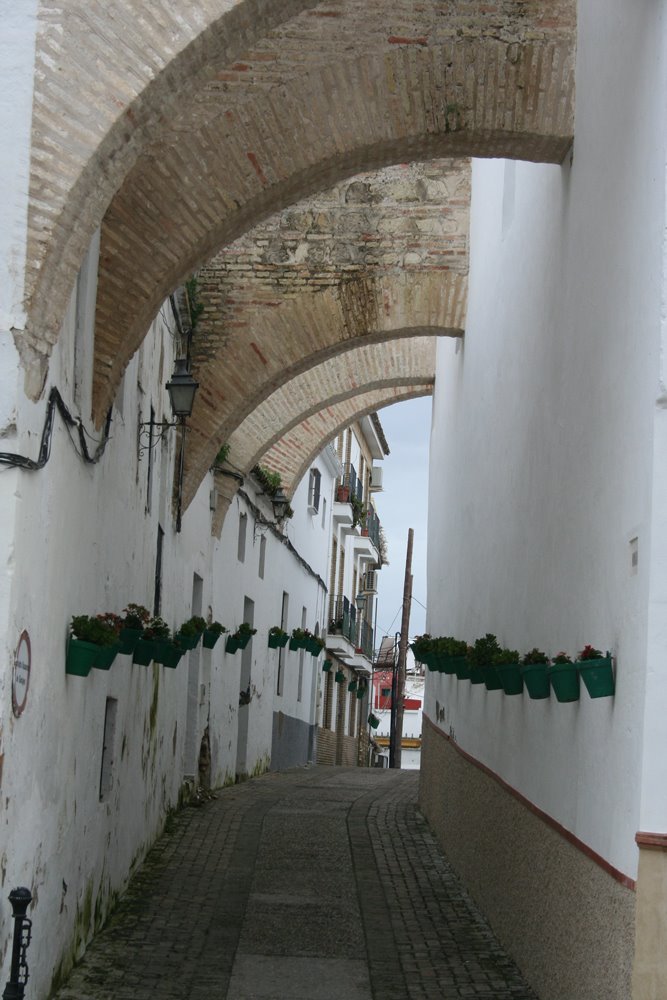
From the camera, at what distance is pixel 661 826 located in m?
5.27

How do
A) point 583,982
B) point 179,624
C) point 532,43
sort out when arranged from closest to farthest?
point 583,982, point 532,43, point 179,624

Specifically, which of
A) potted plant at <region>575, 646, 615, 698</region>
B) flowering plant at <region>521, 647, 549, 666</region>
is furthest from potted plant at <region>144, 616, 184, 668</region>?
potted plant at <region>575, 646, 615, 698</region>

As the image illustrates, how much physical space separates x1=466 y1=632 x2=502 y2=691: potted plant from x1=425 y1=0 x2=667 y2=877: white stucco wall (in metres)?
0.19

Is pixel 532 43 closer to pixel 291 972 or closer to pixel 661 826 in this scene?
pixel 661 826

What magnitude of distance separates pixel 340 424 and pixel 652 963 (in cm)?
1347

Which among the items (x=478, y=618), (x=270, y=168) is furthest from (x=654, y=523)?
(x=478, y=618)

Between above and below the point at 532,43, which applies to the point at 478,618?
below

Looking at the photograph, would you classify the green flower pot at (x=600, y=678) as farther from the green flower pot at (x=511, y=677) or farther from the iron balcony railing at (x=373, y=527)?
the iron balcony railing at (x=373, y=527)

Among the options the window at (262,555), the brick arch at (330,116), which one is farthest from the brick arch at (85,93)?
the window at (262,555)

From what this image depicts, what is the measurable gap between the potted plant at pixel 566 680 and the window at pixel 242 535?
11.0 m

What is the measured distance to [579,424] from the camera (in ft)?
23.6

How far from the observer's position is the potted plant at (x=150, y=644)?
909 cm

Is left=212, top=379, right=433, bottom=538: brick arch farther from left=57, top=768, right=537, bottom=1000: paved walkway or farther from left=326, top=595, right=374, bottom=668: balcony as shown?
left=326, top=595, right=374, bottom=668: balcony

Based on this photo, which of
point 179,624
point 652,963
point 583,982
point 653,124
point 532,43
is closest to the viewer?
point 652,963
